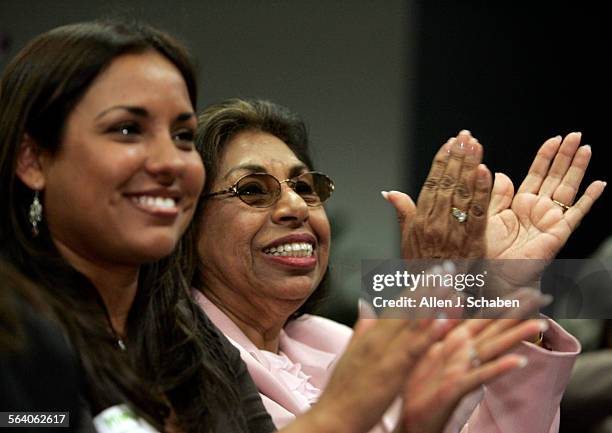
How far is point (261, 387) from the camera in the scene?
8.64ft

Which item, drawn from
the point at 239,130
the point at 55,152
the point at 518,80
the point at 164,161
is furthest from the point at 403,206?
the point at 518,80

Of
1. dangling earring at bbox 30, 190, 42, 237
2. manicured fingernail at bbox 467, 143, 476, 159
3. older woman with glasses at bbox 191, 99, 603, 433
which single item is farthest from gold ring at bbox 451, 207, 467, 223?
dangling earring at bbox 30, 190, 42, 237

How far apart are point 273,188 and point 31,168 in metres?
1.13

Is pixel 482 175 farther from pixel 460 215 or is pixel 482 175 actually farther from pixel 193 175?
pixel 193 175

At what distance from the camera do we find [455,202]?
8.04 ft

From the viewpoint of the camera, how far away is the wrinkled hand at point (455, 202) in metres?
2.44

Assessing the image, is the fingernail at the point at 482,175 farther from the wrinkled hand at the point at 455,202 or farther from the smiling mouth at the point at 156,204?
the smiling mouth at the point at 156,204

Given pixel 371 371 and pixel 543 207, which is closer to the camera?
pixel 371 371

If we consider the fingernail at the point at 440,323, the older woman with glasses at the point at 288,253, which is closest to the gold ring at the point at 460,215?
the older woman with glasses at the point at 288,253

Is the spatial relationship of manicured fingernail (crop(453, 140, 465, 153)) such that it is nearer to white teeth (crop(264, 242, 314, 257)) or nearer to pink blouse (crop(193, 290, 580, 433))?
pink blouse (crop(193, 290, 580, 433))

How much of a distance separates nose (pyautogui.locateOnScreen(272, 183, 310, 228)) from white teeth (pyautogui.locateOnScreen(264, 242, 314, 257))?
0.06 meters

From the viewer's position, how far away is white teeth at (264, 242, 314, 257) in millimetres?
2926

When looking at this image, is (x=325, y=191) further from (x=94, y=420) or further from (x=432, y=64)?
(x=432, y=64)

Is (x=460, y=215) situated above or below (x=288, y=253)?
above
